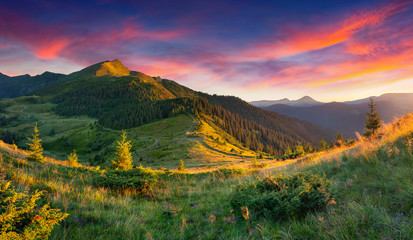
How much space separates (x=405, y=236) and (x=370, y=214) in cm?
56

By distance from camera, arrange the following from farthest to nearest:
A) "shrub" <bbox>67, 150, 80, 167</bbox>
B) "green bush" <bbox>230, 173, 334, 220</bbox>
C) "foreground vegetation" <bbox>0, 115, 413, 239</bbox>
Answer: "shrub" <bbox>67, 150, 80, 167</bbox>, "green bush" <bbox>230, 173, 334, 220</bbox>, "foreground vegetation" <bbox>0, 115, 413, 239</bbox>

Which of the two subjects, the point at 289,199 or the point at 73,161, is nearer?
the point at 289,199

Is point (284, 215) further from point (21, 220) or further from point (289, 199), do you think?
point (21, 220)

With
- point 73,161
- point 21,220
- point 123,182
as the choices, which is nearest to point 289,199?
point 21,220

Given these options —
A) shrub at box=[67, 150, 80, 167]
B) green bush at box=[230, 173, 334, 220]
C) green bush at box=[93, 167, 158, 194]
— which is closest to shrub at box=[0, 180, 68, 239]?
green bush at box=[230, 173, 334, 220]

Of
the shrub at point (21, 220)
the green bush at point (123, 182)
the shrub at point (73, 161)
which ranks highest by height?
the shrub at point (21, 220)

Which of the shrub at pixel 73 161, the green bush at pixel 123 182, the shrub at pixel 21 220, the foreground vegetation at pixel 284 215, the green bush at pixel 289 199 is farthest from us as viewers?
the shrub at pixel 73 161

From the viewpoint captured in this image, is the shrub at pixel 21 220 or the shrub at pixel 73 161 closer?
the shrub at pixel 21 220

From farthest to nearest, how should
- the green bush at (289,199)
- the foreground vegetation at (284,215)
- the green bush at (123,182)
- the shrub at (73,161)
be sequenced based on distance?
1. the shrub at (73,161)
2. the green bush at (123,182)
3. the green bush at (289,199)
4. the foreground vegetation at (284,215)

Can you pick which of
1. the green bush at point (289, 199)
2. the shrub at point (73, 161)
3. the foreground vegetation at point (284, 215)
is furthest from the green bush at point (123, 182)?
the shrub at point (73, 161)

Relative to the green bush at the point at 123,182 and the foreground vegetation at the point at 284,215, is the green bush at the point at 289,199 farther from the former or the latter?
the green bush at the point at 123,182

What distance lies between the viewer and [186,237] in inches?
155

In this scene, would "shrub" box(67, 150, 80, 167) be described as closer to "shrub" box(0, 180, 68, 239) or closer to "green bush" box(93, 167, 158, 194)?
"green bush" box(93, 167, 158, 194)

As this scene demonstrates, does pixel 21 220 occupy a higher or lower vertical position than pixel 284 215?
higher
